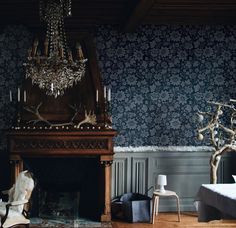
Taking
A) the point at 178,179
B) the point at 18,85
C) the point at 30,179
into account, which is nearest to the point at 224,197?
the point at 30,179

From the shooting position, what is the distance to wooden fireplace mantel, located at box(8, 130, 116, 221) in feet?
17.9

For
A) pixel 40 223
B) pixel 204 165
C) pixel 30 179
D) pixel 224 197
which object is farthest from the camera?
pixel 204 165

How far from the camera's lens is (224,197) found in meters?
3.94

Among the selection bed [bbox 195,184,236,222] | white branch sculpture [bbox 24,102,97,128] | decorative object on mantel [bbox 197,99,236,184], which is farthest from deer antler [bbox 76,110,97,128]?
bed [bbox 195,184,236,222]

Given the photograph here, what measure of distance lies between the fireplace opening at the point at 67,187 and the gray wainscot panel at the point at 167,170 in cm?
34

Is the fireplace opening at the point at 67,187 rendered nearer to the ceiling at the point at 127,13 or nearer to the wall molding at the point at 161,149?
the wall molding at the point at 161,149

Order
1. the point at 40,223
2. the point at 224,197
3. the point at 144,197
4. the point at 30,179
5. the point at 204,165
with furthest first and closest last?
the point at 204,165 < the point at 144,197 < the point at 40,223 < the point at 30,179 < the point at 224,197

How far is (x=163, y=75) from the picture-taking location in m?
6.27

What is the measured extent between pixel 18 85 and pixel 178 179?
2.53 meters

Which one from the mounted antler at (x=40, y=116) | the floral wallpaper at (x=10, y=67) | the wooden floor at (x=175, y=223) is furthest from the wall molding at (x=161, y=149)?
the floral wallpaper at (x=10, y=67)

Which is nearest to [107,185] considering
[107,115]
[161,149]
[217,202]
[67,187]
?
[67,187]

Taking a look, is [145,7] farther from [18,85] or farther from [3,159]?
[3,159]

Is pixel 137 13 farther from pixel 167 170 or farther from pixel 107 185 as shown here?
pixel 167 170

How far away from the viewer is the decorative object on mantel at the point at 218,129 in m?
5.92
